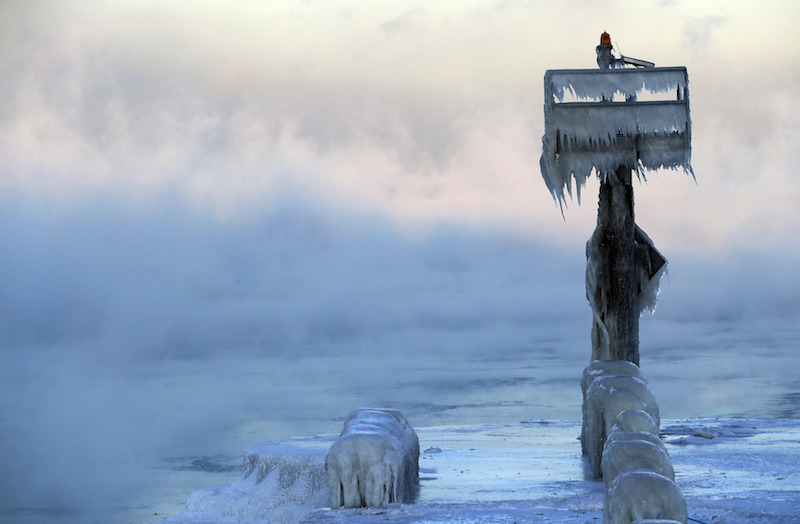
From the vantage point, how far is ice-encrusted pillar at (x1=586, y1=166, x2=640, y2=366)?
1437 centimetres

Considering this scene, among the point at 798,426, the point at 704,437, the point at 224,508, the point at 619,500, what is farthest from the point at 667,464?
the point at 798,426

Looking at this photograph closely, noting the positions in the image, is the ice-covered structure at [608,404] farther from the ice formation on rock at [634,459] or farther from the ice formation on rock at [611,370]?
the ice formation on rock at [634,459]

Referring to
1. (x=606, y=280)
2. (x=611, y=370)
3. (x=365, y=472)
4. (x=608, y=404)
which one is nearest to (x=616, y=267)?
(x=606, y=280)

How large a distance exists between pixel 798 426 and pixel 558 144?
826cm

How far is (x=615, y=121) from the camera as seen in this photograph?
1427cm

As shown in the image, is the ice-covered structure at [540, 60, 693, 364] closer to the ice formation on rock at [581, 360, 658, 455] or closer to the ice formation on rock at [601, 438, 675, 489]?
the ice formation on rock at [581, 360, 658, 455]

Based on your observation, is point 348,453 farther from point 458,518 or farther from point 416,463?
point 416,463

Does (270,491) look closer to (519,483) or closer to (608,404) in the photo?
(519,483)

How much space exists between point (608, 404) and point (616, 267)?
3.32 metres

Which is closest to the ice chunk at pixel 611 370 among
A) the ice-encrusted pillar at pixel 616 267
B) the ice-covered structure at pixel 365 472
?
the ice-encrusted pillar at pixel 616 267

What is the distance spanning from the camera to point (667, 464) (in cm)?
844

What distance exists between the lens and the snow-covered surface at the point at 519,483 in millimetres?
9992

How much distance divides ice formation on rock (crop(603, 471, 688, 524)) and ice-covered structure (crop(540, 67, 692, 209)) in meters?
7.81

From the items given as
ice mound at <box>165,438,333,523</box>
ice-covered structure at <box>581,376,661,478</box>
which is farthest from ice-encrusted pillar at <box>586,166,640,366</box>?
ice mound at <box>165,438,333,523</box>
